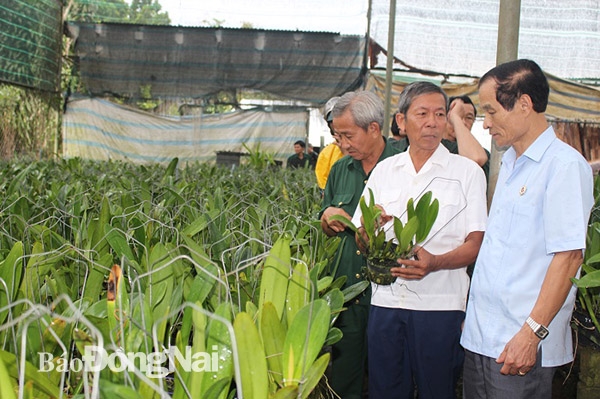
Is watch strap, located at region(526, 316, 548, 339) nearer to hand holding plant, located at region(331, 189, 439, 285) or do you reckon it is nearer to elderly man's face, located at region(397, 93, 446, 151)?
hand holding plant, located at region(331, 189, 439, 285)

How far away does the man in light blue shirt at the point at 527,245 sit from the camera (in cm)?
136

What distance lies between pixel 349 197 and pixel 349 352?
1.70ft

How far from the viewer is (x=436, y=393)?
1814mm

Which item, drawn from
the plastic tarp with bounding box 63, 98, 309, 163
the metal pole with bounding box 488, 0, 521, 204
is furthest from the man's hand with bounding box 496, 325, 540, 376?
the plastic tarp with bounding box 63, 98, 309, 163

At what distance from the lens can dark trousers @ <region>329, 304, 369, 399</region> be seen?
6.85ft

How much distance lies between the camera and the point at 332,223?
1983 mm

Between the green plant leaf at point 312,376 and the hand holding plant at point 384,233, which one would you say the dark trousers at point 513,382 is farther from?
the green plant leaf at point 312,376

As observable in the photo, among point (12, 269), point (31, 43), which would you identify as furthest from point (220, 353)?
point (31, 43)

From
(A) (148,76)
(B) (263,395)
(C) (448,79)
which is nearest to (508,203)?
(B) (263,395)

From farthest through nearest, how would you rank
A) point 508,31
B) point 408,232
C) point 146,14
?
point 146,14
point 508,31
point 408,232

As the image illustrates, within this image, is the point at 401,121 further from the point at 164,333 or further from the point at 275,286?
the point at 164,333

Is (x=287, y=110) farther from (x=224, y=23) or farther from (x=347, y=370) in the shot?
(x=347, y=370)

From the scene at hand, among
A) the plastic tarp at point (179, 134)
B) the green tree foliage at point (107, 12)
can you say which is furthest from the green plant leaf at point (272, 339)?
the green tree foliage at point (107, 12)

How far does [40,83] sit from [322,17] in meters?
4.23
